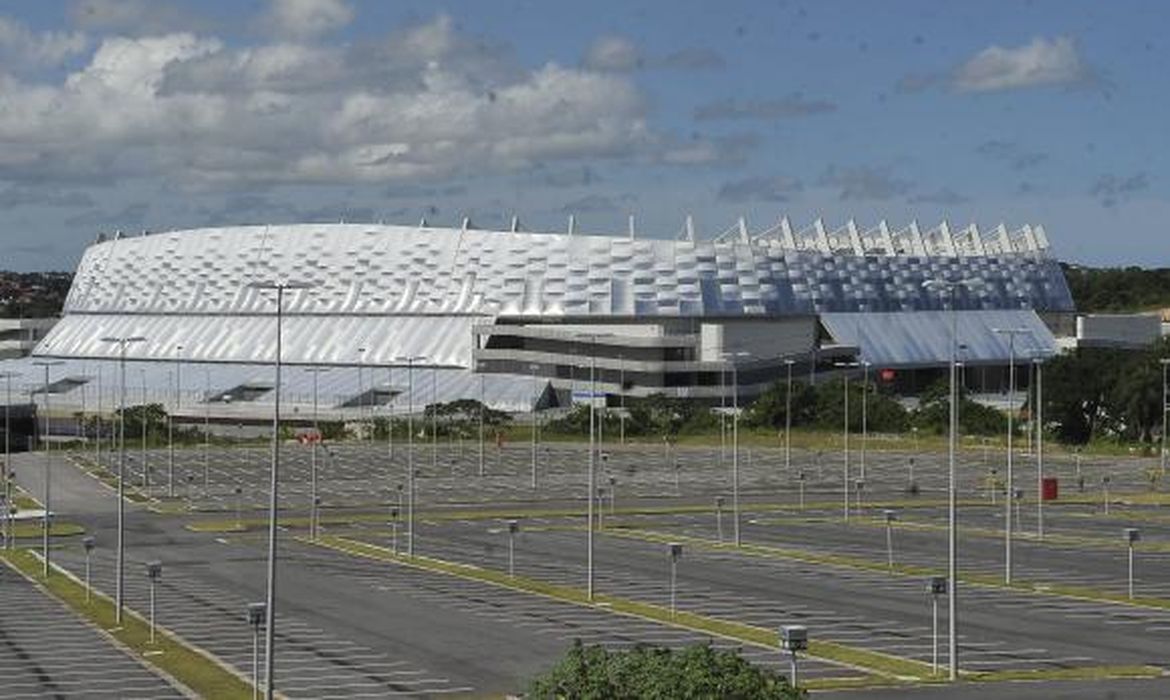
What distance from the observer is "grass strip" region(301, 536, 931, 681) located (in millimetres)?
47469

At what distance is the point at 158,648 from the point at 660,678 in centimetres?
2856

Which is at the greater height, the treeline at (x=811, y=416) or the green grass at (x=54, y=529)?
the treeline at (x=811, y=416)

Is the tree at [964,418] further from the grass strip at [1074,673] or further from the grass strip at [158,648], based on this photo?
the grass strip at [1074,673]

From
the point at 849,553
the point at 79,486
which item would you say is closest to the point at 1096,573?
the point at 849,553

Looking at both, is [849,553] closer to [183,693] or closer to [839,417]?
[183,693]

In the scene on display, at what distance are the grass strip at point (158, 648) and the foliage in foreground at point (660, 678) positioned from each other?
1801cm

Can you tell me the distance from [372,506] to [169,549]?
2534cm

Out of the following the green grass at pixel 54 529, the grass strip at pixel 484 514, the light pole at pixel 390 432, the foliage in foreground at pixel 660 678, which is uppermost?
the light pole at pixel 390 432

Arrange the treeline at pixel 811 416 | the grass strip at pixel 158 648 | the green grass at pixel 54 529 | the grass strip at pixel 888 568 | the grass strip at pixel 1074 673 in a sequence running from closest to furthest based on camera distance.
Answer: the grass strip at pixel 1074 673, the grass strip at pixel 158 648, the grass strip at pixel 888 568, the green grass at pixel 54 529, the treeline at pixel 811 416

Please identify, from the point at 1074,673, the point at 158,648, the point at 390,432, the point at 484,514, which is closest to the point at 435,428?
the point at 390,432

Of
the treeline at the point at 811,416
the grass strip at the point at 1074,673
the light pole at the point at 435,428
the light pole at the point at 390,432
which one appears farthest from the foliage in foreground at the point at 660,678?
the treeline at the point at 811,416

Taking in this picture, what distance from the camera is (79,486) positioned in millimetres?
123062

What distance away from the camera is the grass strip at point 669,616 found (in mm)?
47469

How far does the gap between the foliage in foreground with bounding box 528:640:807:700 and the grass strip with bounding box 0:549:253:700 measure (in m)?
18.0
